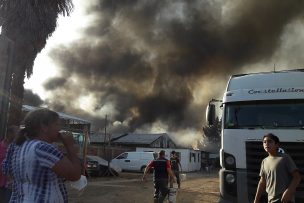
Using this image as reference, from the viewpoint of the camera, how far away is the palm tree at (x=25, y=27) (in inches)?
579

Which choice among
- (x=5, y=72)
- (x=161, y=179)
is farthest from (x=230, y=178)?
(x=5, y=72)

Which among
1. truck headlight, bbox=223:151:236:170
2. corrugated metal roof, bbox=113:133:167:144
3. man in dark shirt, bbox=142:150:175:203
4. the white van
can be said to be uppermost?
corrugated metal roof, bbox=113:133:167:144

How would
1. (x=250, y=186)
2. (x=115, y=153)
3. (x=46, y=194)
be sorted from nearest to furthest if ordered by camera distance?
(x=46, y=194), (x=250, y=186), (x=115, y=153)

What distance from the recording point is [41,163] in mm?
3029

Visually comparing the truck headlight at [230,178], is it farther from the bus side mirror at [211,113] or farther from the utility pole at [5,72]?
the utility pole at [5,72]

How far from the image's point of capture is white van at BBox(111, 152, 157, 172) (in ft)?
114

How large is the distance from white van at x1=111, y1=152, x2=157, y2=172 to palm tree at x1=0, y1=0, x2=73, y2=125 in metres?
20.3

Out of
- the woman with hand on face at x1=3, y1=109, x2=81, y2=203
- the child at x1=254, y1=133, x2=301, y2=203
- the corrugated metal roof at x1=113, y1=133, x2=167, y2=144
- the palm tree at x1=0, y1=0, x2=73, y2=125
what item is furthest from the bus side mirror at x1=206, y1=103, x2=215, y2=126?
the corrugated metal roof at x1=113, y1=133, x2=167, y2=144

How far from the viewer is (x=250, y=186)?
7531 mm

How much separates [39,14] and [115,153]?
27339mm

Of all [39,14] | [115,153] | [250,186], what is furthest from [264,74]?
[115,153]

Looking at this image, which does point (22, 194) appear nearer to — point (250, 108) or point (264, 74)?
point (250, 108)

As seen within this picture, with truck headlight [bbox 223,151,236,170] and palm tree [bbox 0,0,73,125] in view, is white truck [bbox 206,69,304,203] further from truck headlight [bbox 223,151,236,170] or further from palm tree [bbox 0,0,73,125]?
palm tree [bbox 0,0,73,125]

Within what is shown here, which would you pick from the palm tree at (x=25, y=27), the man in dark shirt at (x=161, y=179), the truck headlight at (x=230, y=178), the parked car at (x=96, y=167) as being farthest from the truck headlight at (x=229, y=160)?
the parked car at (x=96, y=167)
